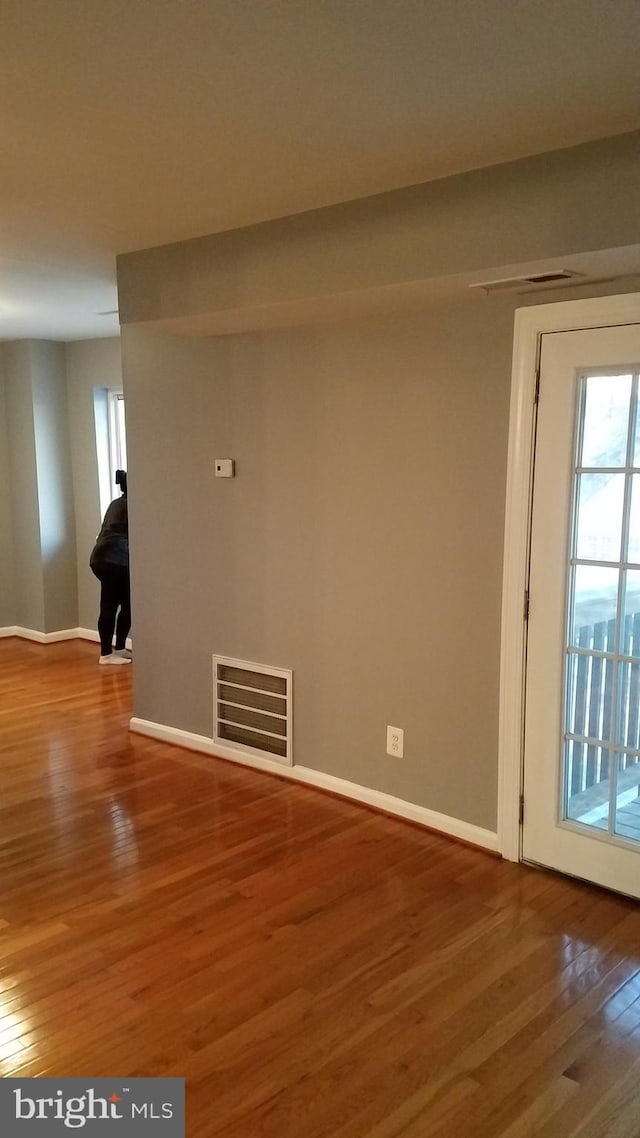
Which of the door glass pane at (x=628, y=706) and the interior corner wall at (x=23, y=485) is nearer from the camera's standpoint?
the door glass pane at (x=628, y=706)

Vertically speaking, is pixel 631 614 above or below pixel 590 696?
above

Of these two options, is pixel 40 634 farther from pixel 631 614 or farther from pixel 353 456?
pixel 631 614

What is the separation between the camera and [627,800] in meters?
2.94

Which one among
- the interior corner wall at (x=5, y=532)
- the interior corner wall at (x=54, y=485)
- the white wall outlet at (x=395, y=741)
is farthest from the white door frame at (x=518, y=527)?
the interior corner wall at (x=5, y=532)

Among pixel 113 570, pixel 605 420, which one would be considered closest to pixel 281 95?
pixel 605 420

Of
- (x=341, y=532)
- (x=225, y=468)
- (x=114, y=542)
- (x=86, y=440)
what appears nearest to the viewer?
(x=341, y=532)

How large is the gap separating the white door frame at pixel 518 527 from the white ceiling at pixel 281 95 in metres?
0.56

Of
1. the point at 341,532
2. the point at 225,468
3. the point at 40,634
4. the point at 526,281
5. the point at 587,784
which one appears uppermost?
the point at 526,281

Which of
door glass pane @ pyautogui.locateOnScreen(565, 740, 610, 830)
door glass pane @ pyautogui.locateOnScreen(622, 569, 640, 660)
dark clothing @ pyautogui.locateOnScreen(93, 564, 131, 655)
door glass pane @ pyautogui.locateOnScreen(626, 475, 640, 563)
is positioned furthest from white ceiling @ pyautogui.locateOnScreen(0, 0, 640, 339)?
dark clothing @ pyautogui.locateOnScreen(93, 564, 131, 655)

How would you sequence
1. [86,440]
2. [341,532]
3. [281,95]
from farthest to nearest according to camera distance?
1. [86,440]
2. [341,532]
3. [281,95]

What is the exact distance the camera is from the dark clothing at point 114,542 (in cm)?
605

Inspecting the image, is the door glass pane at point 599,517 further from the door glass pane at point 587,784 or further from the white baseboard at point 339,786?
the white baseboard at point 339,786

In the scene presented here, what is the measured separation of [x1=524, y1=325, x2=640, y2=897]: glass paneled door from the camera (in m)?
2.82

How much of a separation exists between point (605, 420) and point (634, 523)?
356 mm
